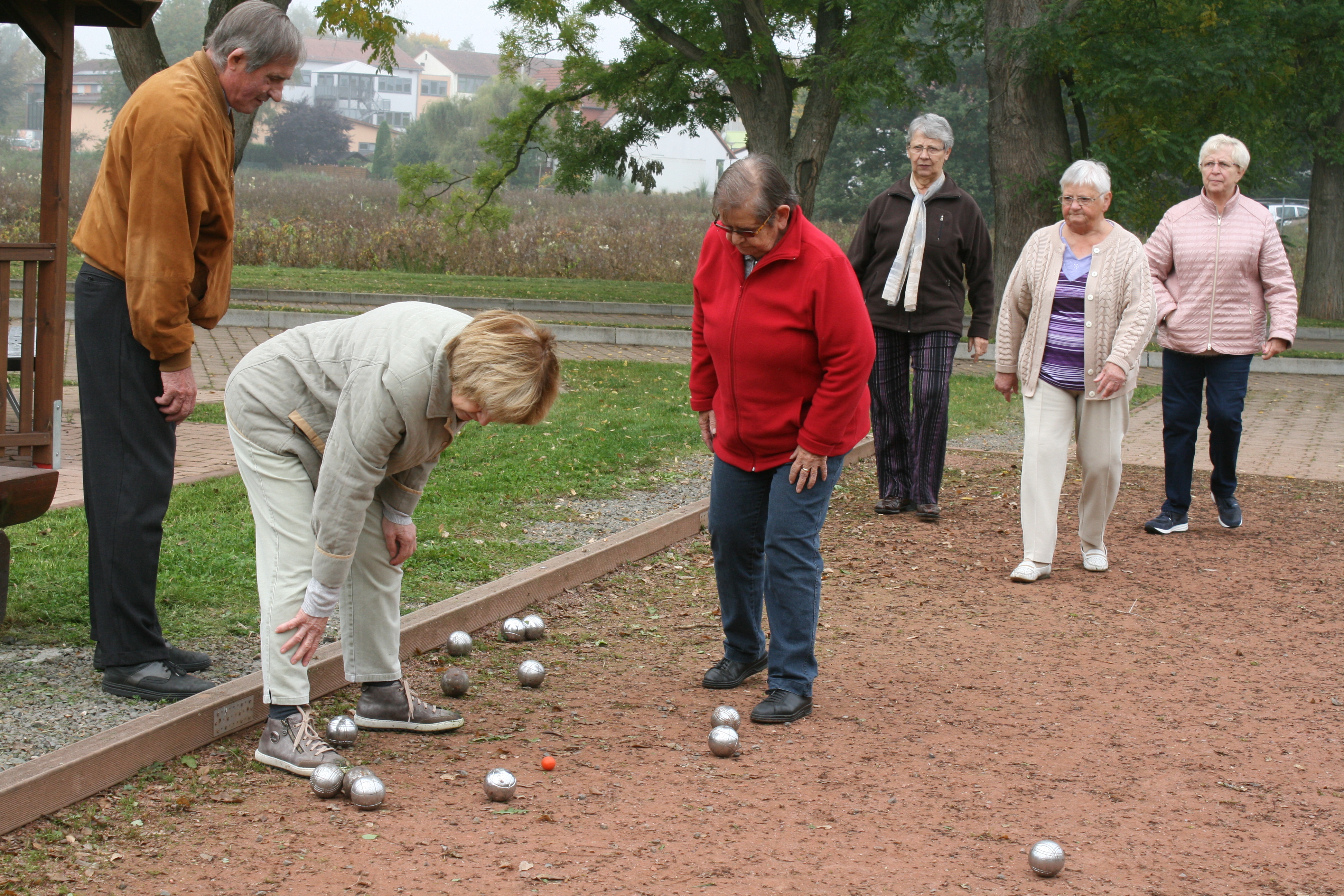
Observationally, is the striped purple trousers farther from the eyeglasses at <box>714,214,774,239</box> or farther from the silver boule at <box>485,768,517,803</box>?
the silver boule at <box>485,768,517,803</box>

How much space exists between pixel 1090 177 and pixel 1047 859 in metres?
3.70

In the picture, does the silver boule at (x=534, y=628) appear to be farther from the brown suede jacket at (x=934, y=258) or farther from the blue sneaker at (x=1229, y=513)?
the blue sneaker at (x=1229, y=513)

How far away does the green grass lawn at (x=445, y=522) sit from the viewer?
5129 millimetres

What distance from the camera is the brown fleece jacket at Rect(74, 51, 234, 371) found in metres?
3.85

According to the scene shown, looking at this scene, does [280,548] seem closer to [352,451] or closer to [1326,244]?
[352,451]

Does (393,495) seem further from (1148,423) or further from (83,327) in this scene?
(1148,423)

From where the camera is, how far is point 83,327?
4.04 meters

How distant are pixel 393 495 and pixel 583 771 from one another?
3.37 ft

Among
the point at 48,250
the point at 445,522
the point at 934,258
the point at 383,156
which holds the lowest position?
the point at 445,522

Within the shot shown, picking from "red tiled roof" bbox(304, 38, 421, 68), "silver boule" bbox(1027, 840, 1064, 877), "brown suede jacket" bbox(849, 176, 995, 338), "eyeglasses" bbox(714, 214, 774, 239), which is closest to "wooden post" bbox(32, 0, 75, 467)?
"eyeglasses" bbox(714, 214, 774, 239)

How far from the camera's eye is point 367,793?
3576mm

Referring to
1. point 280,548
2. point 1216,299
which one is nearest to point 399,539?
point 280,548

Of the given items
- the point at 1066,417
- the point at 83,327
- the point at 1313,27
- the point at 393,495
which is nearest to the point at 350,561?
the point at 393,495

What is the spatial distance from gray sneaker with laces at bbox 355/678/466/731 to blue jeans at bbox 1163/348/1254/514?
4.97 meters
